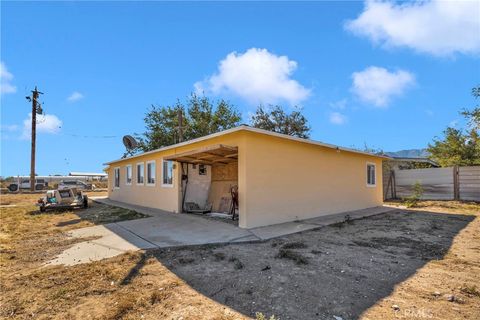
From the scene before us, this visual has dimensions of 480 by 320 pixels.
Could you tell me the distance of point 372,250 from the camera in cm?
543

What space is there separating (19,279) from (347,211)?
399 inches

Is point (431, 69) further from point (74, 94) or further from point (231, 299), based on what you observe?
point (74, 94)

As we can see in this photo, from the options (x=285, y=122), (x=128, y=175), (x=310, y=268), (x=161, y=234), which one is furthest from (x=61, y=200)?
(x=285, y=122)

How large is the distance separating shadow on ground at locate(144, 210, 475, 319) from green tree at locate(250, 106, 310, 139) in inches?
751

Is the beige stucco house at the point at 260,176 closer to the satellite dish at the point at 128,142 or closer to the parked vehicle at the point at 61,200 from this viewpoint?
the satellite dish at the point at 128,142

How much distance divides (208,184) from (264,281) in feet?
23.9

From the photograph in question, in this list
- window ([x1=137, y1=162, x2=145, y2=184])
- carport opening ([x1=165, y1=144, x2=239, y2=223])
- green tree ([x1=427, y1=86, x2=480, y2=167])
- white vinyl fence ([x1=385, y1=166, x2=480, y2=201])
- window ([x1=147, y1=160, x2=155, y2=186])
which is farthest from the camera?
green tree ([x1=427, y1=86, x2=480, y2=167])

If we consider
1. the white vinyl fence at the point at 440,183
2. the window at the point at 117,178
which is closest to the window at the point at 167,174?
the window at the point at 117,178

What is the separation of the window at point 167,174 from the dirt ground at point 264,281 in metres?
4.97

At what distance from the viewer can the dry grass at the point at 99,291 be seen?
10.4 feet

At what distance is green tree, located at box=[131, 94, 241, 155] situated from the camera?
25.8 meters

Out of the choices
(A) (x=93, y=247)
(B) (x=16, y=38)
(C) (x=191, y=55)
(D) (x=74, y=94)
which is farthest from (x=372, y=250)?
(D) (x=74, y=94)

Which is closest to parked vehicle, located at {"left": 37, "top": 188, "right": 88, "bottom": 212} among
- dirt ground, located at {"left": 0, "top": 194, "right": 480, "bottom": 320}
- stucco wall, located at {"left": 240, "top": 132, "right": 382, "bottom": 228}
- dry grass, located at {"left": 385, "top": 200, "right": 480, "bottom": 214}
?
dirt ground, located at {"left": 0, "top": 194, "right": 480, "bottom": 320}

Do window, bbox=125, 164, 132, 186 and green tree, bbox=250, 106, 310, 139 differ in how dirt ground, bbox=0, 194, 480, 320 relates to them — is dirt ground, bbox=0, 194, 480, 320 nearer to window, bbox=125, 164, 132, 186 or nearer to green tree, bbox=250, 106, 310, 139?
window, bbox=125, 164, 132, 186
